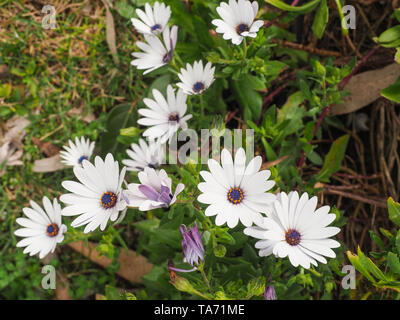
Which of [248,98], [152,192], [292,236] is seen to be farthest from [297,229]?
[248,98]

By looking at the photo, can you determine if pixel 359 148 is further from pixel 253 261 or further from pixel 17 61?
pixel 17 61

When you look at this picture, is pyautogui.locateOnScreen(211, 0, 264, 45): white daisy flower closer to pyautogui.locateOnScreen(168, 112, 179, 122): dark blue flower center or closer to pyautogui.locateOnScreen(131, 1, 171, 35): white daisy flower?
pyautogui.locateOnScreen(131, 1, 171, 35): white daisy flower

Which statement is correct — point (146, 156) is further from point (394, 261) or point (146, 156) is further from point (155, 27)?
point (394, 261)

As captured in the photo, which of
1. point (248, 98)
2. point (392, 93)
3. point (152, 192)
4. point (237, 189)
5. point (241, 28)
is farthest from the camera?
point (248, 98)

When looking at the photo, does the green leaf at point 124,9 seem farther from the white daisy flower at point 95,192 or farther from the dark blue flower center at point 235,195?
the dark blue flower center at point 235,195

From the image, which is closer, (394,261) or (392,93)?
(394,261)

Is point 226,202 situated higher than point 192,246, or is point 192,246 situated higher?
point 226,202

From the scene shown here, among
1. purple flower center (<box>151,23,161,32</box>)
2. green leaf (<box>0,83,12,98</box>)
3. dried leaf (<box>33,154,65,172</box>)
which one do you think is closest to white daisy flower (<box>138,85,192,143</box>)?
purple flower center (<box>151,23,161,32</box>)
